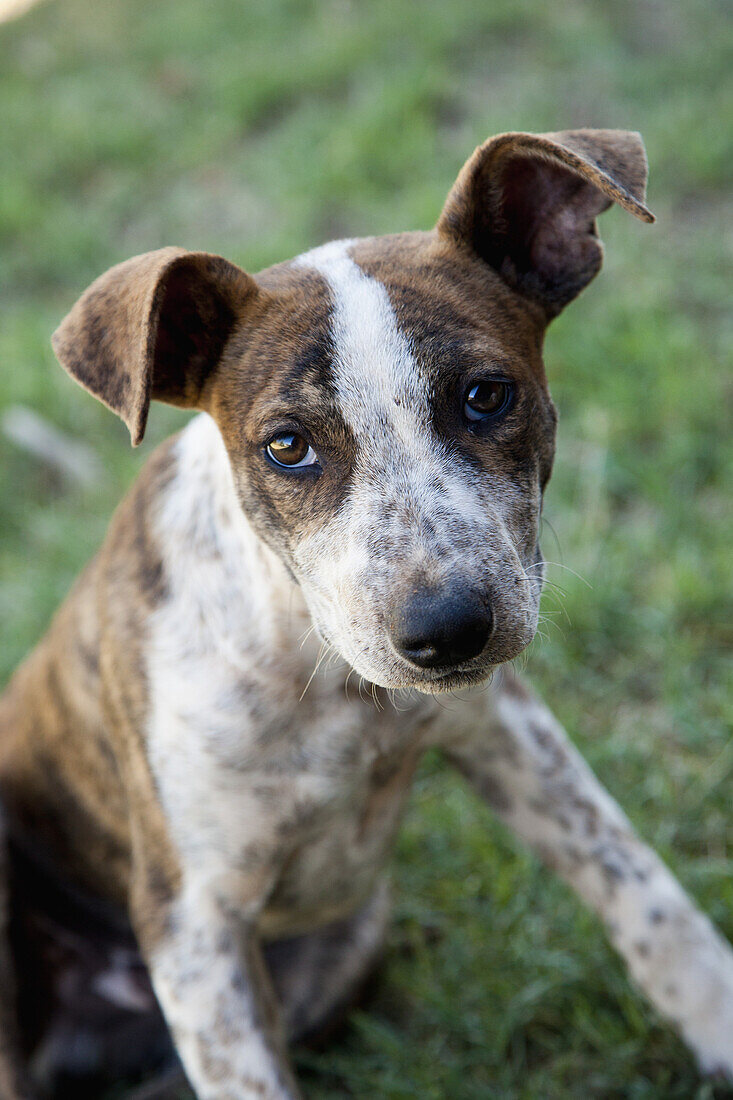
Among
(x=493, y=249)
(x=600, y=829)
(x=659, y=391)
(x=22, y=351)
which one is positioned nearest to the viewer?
(x=493, y=249)

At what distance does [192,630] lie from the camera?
9.54 feet

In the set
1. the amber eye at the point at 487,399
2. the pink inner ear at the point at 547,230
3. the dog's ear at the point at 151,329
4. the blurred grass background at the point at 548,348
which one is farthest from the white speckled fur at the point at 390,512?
the blurred grass background at the point at 548,348

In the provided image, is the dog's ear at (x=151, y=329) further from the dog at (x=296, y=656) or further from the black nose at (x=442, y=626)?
the black nose at (x=442, y=626)

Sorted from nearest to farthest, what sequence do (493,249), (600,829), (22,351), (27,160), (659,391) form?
1. (493,249)
2. (600,829)
3. (659,391)
4. (22,351)
5. (27,160)

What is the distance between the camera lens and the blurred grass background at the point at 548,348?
355 centimetres

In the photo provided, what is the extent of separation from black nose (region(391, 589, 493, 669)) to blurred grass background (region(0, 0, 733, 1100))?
0.87 metres

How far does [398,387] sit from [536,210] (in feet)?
2.35

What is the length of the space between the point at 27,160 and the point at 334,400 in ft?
21.6

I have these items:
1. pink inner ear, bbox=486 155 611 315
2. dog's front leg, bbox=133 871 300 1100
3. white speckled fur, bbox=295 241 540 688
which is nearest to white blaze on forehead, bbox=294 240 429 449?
white speckled fur, bbox=295 241 540 688

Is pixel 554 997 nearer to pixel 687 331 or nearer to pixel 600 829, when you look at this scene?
pixel 600 829

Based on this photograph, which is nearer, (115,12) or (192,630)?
(192,630)

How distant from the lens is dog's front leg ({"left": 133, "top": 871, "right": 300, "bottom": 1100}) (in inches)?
109

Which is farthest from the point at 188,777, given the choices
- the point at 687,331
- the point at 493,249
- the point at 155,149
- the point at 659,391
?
the point at 155,149

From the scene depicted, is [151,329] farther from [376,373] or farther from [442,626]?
[442,626]
